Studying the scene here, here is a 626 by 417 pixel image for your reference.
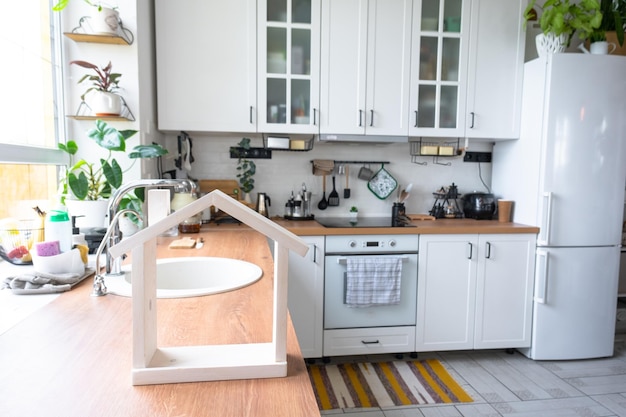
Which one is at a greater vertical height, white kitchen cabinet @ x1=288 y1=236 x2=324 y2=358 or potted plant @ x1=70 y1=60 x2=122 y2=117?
potted plant @ x1=70 y1=60 x2=122 y2=117

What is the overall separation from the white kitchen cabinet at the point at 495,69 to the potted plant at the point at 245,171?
1551 mm

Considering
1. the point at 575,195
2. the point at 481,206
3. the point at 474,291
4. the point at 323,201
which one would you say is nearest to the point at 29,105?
the point at 323,201

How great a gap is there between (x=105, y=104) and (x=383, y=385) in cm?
215

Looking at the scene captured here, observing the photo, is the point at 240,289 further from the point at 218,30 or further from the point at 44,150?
the point at 218,30

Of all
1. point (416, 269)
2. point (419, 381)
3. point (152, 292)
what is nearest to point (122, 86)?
point (152, 292)

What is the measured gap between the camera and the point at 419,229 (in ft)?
8.28

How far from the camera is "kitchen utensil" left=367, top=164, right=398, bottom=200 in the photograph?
9.99 ft

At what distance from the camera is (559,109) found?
2512 mm

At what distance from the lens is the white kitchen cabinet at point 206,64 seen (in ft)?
7.99

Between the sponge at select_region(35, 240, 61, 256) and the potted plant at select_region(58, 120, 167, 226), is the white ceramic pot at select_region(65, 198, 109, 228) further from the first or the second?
the sponge at select_region(35, 240, 61, 256)

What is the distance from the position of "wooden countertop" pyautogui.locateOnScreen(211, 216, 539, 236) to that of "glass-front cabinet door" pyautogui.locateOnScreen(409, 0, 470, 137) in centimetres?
64

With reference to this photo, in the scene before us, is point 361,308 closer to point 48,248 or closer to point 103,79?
point 48,248

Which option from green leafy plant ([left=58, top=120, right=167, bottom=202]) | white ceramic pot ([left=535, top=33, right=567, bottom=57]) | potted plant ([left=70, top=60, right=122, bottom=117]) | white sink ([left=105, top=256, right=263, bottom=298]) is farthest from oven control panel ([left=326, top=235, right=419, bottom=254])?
white ceramic pot ([left=535, top=33, right=567, bottom=57])

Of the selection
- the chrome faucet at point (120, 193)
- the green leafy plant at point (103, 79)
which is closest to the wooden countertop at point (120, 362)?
the chrome faucet at point (120, 193)
